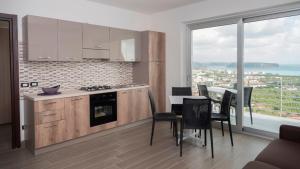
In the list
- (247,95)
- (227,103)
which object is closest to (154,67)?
(227,103)

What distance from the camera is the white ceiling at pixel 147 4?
15.0ft

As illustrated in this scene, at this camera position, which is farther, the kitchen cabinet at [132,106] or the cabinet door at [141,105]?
the cabinet door at [141,105]

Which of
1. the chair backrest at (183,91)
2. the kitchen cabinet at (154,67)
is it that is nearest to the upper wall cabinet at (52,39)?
the kitchen cabinet at (154,67)

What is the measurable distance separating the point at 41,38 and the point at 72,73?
96cm

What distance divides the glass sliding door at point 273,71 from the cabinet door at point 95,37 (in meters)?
2.88

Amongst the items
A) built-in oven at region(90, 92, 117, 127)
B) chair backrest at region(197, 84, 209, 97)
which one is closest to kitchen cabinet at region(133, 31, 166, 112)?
chair backrest at region(197, 84, 209, 97)

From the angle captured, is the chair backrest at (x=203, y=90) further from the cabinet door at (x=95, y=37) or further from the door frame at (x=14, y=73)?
the door frame at (x=14, y=73)

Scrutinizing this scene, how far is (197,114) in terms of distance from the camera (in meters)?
3.22

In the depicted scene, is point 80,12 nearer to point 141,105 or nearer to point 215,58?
point 141,105

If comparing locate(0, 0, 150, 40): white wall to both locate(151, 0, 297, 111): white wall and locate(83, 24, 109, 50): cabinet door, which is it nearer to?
locate(83, 24, 109, 50): cabinet door

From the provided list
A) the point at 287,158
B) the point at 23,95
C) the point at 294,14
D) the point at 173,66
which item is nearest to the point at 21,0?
the point at 23,95

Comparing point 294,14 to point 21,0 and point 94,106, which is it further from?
point 21,0

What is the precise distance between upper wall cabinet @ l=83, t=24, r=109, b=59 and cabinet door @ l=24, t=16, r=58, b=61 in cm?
59

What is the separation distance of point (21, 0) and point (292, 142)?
4.52 meters
